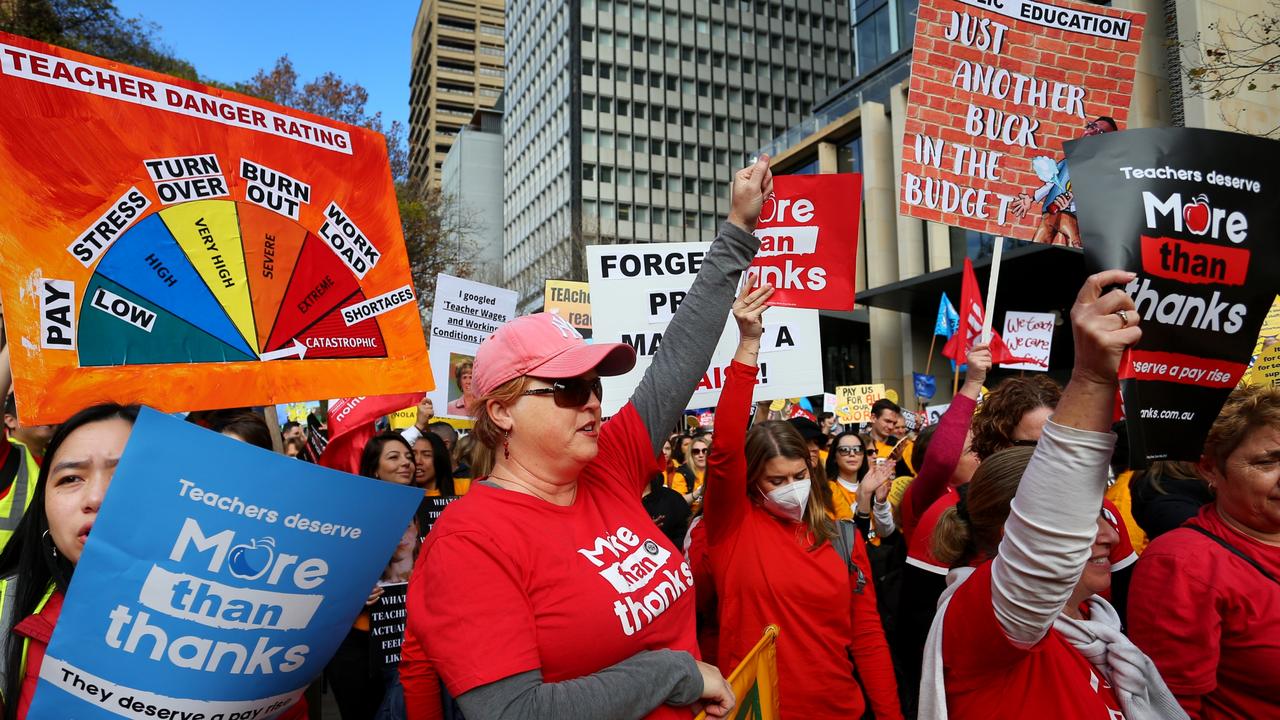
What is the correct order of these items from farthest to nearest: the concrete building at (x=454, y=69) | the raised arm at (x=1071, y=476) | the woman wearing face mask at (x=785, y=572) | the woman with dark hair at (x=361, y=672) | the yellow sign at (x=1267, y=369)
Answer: the concrete building at (x=454, y=69), the yellow sign at (x=1267, y=369), the woman with dark hair at (x=361, y=672), the woman wearing face mask at (x=785, y=572), the raised arm at (x=1071, y=476)

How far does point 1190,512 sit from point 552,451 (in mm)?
2876

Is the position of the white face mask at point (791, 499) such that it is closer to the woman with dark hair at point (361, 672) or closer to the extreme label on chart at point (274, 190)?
the woman with dark hair at point (361, 672)

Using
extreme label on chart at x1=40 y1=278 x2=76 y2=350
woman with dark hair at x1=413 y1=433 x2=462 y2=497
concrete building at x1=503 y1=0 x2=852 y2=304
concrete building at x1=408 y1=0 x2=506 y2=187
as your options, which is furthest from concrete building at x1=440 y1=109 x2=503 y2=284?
extreme label on chart at x1=40 y1=278 x2=76 y2=350

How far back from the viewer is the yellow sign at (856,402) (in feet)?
46.1

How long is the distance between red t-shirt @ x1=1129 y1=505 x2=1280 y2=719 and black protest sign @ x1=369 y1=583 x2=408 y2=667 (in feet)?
10.8

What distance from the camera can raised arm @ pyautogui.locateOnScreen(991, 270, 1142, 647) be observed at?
4.93 ft

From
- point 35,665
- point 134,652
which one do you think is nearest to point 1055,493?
point 134,652

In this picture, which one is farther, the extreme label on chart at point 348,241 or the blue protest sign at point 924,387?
the blue protest sign at point 924,387

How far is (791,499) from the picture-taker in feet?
10.9

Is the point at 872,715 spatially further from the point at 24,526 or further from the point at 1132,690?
the point at 24,526

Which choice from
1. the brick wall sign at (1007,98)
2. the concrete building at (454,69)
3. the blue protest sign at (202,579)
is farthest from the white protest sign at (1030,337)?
the concrete building at (454,69)

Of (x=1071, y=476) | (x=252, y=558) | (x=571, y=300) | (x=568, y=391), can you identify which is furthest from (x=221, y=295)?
(x=571, y=300)

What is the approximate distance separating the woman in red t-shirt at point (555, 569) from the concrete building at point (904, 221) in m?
18.2

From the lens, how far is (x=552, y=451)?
6.78 feet
